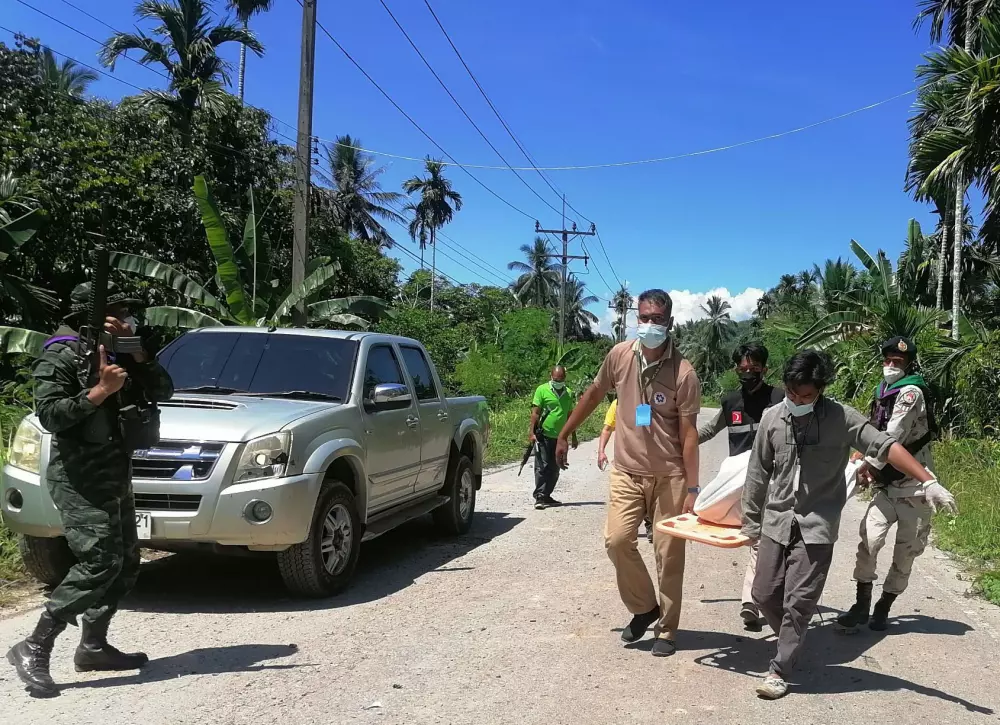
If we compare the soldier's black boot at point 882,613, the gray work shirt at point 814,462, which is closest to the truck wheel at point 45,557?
the gray work shirt at point 814,462

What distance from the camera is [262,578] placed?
646cm

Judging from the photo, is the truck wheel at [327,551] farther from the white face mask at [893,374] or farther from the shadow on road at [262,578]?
the white face mask at [893,374]

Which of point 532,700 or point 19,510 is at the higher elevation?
point 19,510

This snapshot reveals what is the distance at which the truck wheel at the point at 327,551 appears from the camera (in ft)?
18.3

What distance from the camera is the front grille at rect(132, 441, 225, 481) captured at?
208 inches

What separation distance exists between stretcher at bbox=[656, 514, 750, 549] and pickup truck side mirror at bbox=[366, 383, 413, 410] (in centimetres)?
257

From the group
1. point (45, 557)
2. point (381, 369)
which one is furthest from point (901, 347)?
point (45, 557)

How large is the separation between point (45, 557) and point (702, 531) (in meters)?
4.31

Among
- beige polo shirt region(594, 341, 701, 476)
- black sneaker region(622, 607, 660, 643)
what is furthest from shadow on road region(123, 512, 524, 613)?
beige polo shirt region(594, 341, 701, 476)

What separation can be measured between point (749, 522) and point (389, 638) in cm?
224

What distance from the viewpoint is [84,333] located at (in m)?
4.08

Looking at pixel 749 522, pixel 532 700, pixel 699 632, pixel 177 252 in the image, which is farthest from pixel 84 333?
pixel 177 252

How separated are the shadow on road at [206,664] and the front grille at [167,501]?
93 centimetres

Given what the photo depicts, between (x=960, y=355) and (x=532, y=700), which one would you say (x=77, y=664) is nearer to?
(x=532, y=700)
